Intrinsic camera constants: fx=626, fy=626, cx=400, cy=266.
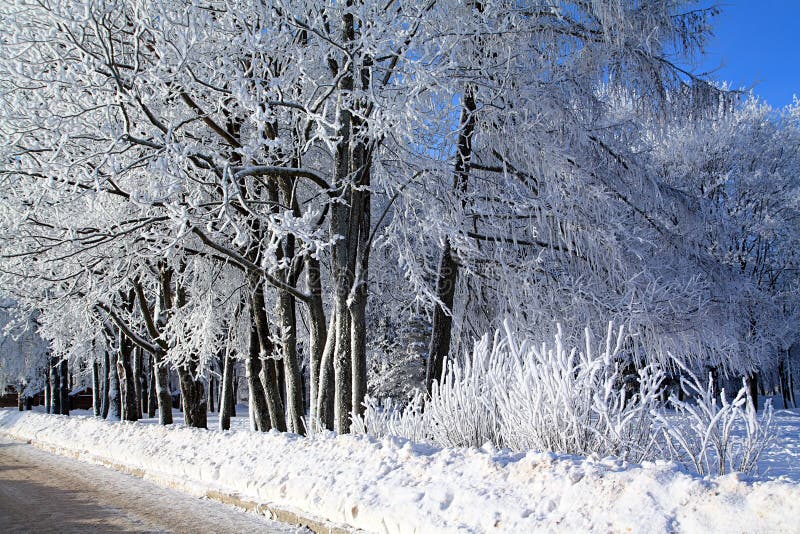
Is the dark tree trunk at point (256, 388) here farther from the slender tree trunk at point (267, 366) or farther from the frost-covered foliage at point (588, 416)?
the frost-covered foliage at point (588, 416)

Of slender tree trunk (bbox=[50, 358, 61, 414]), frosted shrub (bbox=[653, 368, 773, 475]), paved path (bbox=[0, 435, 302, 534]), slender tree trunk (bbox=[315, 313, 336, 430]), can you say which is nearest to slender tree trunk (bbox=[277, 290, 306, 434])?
slender tree trunk (bbox=[315, 313, 336, 430])

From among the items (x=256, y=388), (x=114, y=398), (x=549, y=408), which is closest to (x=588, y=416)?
(x=549, y=408)

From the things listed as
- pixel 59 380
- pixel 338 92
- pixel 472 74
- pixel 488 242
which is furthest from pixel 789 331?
pixel 59 380

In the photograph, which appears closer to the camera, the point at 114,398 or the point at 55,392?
the point at 114,398

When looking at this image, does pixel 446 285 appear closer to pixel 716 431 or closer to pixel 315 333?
pixel 315 333

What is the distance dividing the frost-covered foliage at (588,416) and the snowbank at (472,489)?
483 mm

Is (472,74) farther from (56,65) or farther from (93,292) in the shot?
(93,292)

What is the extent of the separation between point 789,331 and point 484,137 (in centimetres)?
2158

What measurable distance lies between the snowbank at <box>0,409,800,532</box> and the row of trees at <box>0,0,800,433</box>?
1806mm

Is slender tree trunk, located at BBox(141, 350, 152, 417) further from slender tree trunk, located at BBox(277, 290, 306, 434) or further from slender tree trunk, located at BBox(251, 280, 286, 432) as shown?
slender tree trunk, located at BBox(277, 290, 306, 434)

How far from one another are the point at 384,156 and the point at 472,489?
6.64 metres

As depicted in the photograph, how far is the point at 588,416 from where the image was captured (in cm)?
516

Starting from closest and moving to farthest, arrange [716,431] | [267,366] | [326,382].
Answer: [716,431] → [326,382] → [267,366]

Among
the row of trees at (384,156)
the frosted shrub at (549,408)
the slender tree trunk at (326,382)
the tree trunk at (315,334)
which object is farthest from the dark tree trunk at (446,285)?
the frosted shrub at (549,408)
